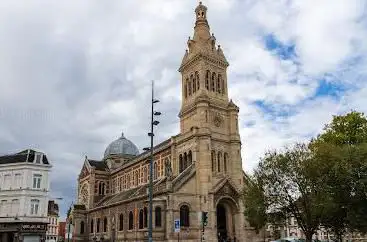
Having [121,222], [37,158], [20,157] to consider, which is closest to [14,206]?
[20,157]

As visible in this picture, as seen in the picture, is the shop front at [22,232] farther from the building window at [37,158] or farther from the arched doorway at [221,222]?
the arched doorway at [221,222]

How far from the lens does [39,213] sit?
50.8 meters

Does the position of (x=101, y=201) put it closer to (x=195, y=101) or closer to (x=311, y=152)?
(x=195, y=101)

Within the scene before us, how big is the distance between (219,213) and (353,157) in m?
26.4

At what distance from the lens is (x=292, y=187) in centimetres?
3822

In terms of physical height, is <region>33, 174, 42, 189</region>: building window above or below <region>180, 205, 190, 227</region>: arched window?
above

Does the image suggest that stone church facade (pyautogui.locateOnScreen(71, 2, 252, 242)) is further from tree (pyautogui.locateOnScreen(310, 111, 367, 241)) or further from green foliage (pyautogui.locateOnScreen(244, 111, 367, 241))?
tree (pyautogui.locateOnScreen(310, 111, 367, 241))

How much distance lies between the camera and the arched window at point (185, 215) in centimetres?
5181

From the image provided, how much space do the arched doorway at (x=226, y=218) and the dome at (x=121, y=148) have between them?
128 ft

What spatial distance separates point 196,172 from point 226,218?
8191 millimetres

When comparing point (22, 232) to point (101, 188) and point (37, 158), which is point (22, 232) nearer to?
point (37, 158)

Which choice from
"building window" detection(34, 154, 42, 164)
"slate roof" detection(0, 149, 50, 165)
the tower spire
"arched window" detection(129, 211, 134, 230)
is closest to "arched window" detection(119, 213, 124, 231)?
"arched window" detection(129, 211, 134, 230)

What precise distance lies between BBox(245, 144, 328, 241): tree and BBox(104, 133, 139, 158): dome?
54.2 meters

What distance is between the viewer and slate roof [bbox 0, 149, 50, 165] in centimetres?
5169
